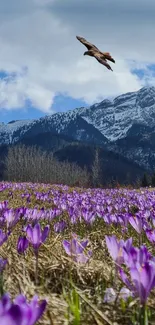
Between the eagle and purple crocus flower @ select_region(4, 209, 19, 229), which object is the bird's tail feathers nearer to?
the eagle

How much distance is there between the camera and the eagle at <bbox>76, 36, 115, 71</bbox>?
298cm

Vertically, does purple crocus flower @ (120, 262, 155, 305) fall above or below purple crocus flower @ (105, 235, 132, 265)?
below

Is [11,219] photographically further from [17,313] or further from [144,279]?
[17,313]

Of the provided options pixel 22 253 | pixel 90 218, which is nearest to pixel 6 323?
pixel 22 253

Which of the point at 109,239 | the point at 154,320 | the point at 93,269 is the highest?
the point at 109,239

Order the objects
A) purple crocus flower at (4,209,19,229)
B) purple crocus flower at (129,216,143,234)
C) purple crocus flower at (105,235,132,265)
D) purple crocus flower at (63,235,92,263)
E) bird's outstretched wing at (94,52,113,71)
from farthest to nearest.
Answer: bird's outstretched wing at (94,52,113,71), purple crocus flower at (4,209,19,229), purple crocus flower at (129,216,143,234), purple crocus flower at (63,235,92,263), purple crocus flower at (105,235,132,265)

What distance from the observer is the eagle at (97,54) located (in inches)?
117

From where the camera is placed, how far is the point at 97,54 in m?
3.08

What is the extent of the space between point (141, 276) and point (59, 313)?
0.34 metres

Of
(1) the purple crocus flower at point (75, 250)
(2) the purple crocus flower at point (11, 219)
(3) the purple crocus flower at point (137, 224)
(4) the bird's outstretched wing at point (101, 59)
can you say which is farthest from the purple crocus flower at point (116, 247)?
(4) the bird's outstretched wing at point (101, 59)

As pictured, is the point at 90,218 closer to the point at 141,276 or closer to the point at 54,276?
the point at 54,276

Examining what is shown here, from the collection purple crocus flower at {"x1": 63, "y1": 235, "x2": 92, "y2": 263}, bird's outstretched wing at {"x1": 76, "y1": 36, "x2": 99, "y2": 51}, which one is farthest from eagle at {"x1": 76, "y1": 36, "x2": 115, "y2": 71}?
purple crocus flower at {"x1": 63, "y1": 235, "x2": 92, "y2": 263}

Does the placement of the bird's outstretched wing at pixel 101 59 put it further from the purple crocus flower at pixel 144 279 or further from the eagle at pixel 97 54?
the purple crocus flower at pixel 144 279

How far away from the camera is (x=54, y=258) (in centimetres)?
215
